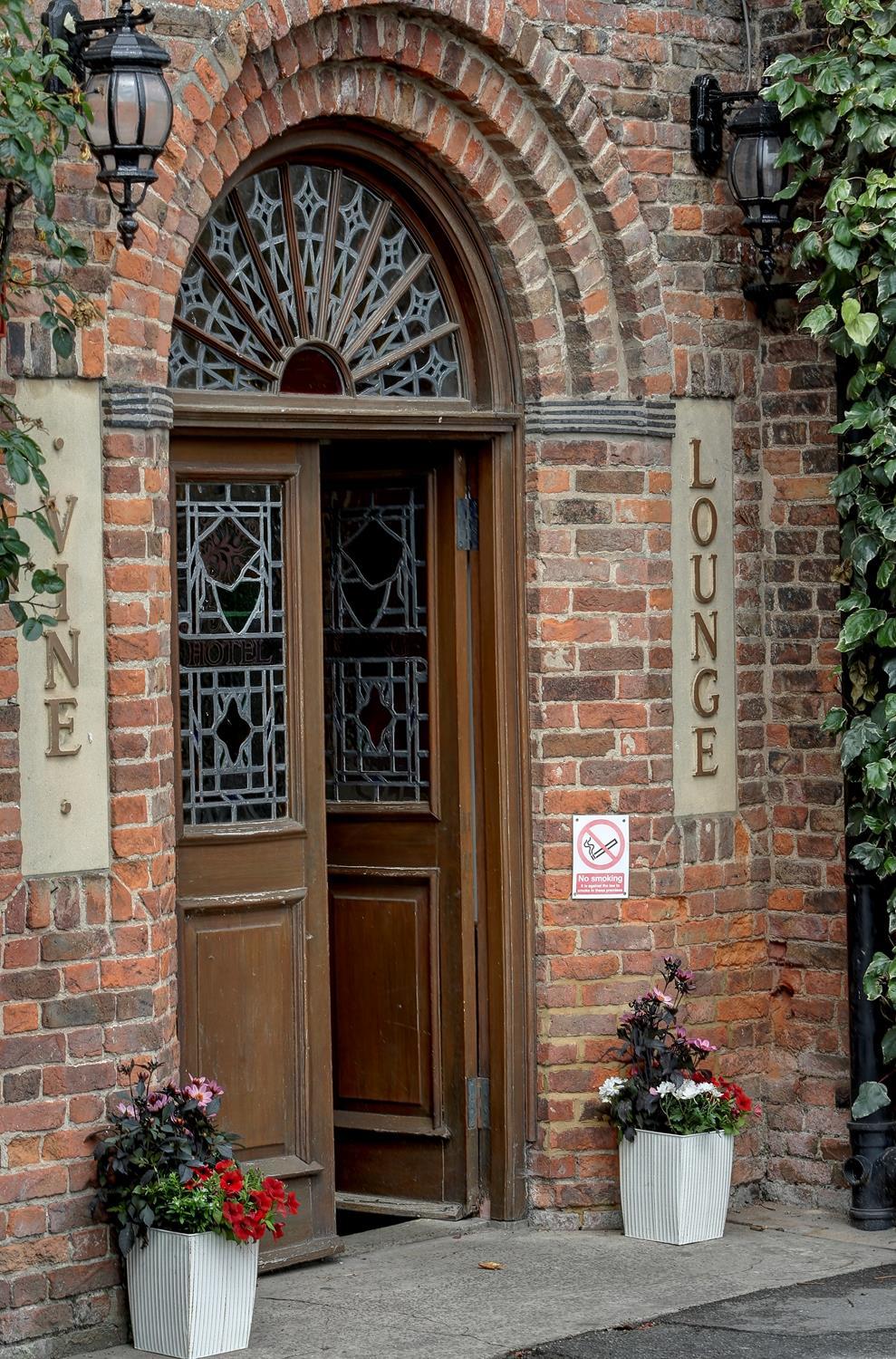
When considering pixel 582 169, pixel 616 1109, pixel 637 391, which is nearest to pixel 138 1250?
pixel 616 1109

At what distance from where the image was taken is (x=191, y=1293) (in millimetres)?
5695

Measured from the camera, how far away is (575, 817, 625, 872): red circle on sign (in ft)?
23.3

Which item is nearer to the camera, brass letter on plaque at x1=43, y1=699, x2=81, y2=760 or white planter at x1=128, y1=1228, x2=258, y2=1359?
white planter at x1=128, y1=1228, x2=258, y2=1359

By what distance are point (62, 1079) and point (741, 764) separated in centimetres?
273

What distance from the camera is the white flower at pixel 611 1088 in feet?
22.8

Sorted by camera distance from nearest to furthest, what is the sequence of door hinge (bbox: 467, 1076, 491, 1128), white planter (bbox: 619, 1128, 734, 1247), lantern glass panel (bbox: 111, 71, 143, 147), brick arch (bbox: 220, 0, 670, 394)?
lantern glass panel (bbox: 111, 71, 143, 147) → brick arch (bbox: 220, 0, 670, 394) → white planter (bbox: 619, 1128, 734, 1247) → door hinge (bbox: 467, 1076, 491, 1128)

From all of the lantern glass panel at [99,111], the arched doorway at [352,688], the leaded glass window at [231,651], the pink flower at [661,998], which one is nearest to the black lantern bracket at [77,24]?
the lantern glass panel at [99,111]

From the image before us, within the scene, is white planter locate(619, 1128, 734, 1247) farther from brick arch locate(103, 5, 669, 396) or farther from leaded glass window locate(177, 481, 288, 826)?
brick arch locate(103, 5, 669, 396)

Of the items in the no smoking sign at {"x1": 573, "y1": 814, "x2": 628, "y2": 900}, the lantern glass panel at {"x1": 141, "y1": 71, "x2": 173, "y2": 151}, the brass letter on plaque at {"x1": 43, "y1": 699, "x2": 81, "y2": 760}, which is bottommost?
the no smoking sign at {"x1": 573, "y1": 814, "x2": 628, "y2": 900}

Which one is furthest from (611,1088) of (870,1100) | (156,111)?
(156,111)

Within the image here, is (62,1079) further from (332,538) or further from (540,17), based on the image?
(540,17)

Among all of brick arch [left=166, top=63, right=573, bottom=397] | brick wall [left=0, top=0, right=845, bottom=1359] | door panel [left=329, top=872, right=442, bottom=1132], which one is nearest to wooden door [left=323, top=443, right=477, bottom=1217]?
door panel [left=329, top=872, right=442, bottom=1132]

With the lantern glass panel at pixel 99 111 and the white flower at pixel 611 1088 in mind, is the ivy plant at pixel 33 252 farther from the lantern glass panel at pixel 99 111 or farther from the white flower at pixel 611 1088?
the white flower at pixel 611 1088

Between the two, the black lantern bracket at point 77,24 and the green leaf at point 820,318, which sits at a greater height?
the black lantern bracket at point 77,24
